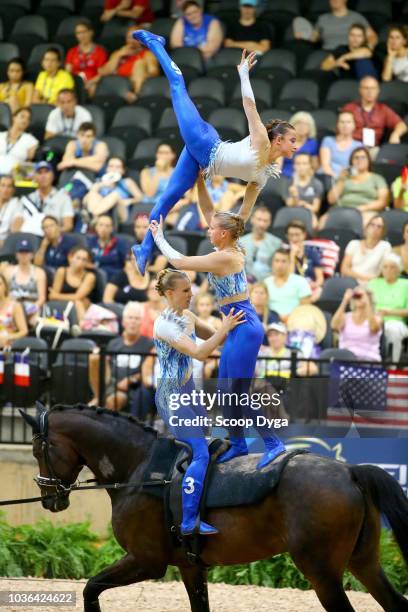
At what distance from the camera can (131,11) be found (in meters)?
16.3

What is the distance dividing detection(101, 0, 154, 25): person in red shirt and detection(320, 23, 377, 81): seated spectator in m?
2.90

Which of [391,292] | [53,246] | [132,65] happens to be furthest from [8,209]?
[391,292]

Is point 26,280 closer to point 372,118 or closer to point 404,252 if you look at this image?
point 404,252

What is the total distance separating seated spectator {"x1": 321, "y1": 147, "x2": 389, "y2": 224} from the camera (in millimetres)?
12867

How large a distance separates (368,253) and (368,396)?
2337mm

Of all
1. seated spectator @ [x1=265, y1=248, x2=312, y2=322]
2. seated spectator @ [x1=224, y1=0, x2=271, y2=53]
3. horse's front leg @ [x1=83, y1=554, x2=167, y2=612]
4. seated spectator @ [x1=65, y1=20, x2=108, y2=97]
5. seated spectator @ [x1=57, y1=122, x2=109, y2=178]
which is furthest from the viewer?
seated spectator @ [x1=65, y1=20, x2=108, y2=97]

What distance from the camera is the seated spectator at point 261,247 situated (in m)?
12.2

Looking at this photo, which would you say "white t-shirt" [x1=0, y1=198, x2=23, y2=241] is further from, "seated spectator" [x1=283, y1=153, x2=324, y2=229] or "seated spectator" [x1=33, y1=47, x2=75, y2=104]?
"seated spectator" [x1=283, y1=153, x2=324, y2=229]

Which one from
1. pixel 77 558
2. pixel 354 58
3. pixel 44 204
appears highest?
pixel 354 58

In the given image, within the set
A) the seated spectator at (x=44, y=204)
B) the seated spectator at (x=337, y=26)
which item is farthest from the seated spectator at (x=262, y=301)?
the seated spectator at (x=337, y=26)

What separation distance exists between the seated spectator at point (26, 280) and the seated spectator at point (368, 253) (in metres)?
2.95

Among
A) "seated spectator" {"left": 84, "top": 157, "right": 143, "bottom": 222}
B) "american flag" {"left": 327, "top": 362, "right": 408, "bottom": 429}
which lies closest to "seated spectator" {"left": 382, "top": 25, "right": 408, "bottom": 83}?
"seated spectator" {"left": 84, "top": 157, "right": 143, "bottom": 222}

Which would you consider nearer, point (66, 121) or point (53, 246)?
point (53, 246)

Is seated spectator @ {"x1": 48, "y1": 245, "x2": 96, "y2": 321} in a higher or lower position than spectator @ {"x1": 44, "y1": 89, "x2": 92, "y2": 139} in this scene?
lower
